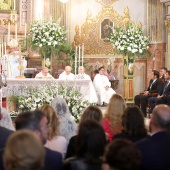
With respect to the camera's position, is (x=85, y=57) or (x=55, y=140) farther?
(x=85, y=57)

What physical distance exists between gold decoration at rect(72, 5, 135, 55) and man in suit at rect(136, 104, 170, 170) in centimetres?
1356

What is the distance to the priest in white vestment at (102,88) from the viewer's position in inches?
618

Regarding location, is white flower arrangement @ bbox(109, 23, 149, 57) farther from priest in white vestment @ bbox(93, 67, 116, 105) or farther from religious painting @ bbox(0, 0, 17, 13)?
religious painting @ bbox(0, 0, 17, 13)

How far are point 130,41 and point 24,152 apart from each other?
13317 millimetres

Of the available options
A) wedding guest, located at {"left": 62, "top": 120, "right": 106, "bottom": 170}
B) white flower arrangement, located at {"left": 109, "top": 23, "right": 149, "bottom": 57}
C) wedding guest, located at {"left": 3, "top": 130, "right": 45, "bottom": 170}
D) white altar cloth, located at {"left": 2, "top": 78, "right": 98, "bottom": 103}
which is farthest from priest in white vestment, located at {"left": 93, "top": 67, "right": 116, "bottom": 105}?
wedding guest, located at {"left": 3, "top": 130, "right": 45, "bottom": 170}

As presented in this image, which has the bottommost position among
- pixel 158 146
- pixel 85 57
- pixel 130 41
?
pixel 158 146

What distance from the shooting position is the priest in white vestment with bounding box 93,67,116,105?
15.7 meters

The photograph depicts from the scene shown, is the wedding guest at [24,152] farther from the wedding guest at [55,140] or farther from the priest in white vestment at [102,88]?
the priest in white vestment at [102,88]

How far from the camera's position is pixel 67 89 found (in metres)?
9.86

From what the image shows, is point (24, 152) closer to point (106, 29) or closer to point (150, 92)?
point (150, 92)

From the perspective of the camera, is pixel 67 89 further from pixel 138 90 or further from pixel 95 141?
pixel 138 90

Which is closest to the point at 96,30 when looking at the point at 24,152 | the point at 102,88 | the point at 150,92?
the point at 102,88

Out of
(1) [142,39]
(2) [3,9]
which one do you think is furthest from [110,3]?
(2) [3,9]

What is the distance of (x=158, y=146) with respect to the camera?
3.81 m
